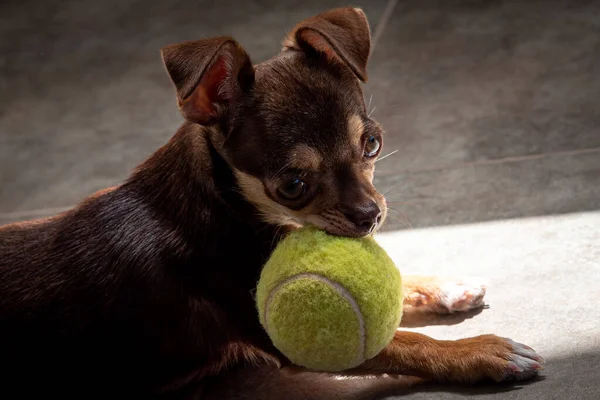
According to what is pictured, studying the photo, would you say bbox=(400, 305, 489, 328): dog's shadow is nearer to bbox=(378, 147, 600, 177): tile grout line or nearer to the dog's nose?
the dog's nose

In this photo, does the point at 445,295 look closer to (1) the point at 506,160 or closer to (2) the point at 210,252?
(2) the point at 210,252

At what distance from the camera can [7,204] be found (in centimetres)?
387

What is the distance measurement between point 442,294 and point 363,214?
1.99 feet

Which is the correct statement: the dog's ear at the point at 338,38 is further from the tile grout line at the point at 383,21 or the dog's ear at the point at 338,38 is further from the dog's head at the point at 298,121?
the tile grout line at the point at 383,21

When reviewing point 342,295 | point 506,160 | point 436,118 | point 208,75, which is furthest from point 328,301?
point 436,118

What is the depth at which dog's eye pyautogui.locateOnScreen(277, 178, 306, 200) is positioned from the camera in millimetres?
2330

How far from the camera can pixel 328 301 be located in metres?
2.18

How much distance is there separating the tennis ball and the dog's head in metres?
0.08

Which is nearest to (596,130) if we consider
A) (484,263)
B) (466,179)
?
(466,179)

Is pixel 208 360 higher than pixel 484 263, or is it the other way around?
pixel 208 360

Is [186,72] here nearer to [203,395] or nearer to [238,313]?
[238,313]

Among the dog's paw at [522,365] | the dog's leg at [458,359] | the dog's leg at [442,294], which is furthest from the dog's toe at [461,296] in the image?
the dog's paw at [522,365]

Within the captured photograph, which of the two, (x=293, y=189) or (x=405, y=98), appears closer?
(x=293, y=189)

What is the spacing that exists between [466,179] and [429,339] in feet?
3.60
